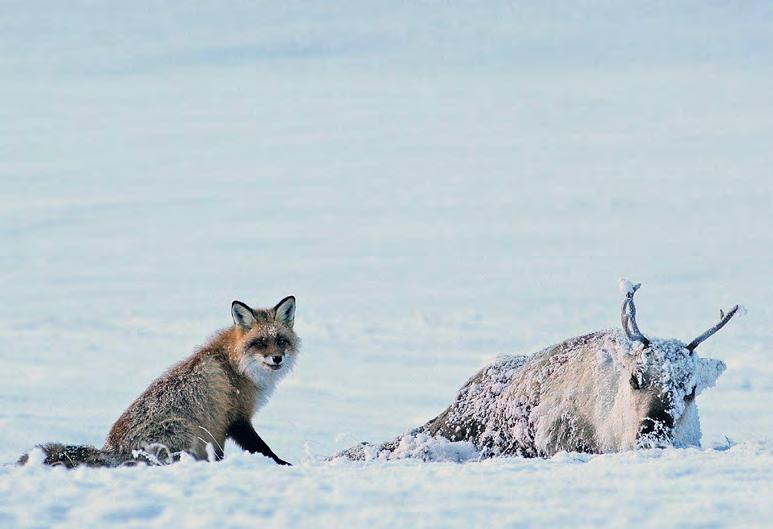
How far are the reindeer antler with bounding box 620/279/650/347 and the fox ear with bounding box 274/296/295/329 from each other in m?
3.45

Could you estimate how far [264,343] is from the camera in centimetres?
925

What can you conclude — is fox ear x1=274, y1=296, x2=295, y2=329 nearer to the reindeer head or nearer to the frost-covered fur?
the frost-covered fur

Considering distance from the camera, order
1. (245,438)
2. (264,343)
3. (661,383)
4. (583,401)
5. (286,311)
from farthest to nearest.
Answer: (286,311) → (264,343) → (245,438) → (583,401) → (661,383)

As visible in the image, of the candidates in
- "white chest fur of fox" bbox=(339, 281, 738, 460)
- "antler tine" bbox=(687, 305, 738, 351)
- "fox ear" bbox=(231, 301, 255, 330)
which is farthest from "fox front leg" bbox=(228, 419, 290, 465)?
"antler tine" bbox=(687, 305, 738, 351)

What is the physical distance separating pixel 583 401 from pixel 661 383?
1.81 feet

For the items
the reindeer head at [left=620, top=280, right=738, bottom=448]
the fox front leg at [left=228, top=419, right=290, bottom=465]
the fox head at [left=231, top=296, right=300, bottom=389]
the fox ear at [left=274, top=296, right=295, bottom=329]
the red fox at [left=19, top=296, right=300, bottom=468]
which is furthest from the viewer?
the fox ear at [left=274, top=296, right=295, bottom=329]

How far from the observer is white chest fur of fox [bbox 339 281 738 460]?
6.75m

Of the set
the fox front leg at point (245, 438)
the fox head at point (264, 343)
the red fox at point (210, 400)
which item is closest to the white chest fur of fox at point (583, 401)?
the fox front leg at point (245, 438)

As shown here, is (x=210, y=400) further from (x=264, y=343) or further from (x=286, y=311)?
(x=286, y=311)

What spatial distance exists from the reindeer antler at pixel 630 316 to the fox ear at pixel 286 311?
11.3 ft

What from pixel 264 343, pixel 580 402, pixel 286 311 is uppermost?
pixel 286 311

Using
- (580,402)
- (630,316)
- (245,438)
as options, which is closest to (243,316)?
(245,438)

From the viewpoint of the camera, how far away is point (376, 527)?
457 centimetres

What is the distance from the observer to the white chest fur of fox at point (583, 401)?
22.2 feet
